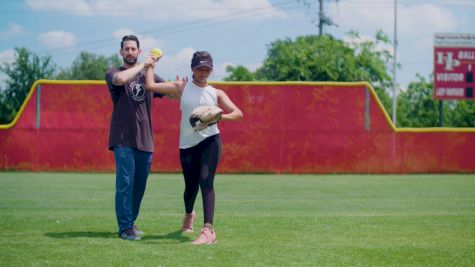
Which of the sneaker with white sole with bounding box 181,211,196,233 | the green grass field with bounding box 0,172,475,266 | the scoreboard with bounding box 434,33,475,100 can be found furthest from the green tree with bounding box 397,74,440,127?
the sneaker with white sole with bounding box 181,211,196,233

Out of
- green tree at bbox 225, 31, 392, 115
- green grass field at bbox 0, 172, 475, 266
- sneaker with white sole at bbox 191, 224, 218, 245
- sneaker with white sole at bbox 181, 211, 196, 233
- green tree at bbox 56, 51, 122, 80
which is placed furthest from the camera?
green tree at bbox 56, 51, 122, 80

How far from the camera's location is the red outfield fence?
2230cm

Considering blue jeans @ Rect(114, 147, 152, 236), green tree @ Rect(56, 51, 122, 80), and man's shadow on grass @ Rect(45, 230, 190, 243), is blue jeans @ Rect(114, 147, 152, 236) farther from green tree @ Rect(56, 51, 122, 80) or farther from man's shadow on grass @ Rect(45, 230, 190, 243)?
green tree @ Rect(56, 51, 122, 80)

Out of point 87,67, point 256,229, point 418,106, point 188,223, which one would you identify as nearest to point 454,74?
point 256,229

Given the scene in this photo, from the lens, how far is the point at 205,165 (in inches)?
299

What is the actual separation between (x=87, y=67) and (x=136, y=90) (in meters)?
82.5

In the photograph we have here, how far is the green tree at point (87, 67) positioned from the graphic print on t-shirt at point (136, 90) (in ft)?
246

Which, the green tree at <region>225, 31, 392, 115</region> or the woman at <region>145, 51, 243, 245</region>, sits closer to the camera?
the woman at <region>145, 51, 243, 245</region>

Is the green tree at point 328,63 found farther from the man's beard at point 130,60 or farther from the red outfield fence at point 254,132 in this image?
the man's beard at point 130,60

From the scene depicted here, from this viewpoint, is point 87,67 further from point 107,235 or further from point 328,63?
point 107,235

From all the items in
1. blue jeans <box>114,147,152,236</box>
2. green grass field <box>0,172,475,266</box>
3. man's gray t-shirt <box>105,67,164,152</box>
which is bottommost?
green grass field <box>0,172,475,266</box>

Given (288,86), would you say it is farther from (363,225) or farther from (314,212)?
(363,225)

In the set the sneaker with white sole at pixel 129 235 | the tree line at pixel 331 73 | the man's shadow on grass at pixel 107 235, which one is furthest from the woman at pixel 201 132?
the tree line at pixel 331 73

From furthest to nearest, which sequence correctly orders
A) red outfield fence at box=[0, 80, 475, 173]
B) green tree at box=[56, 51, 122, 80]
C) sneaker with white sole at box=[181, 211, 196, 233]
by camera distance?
green tree at box=[56, 51, 122, 80]
red outfield fence at box=[0, 80, 475, 173]
sneaker with white sole at box=[181, 211, 196, 233]
